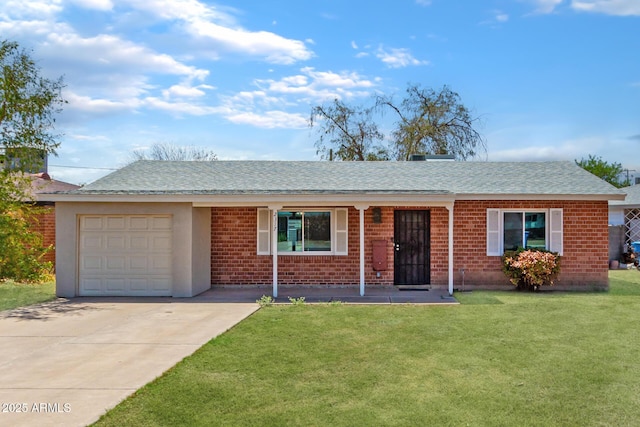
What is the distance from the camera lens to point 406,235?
14508 mm

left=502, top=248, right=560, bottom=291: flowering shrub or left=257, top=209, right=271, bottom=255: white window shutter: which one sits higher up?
left=257, top=209, right=271, bottom=255: white window shutter

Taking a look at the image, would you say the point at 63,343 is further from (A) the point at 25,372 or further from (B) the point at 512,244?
(B) the point at 512,244

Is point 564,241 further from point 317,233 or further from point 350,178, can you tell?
point 317,233

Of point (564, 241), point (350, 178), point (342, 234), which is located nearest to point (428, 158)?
point (350, 178)

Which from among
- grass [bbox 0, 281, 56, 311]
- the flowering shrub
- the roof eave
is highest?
the roof eave

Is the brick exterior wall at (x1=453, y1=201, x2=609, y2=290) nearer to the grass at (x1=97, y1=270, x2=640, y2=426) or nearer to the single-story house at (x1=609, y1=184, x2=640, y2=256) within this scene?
the grass at (x1=97, y1=270, x2=640, y2=426)

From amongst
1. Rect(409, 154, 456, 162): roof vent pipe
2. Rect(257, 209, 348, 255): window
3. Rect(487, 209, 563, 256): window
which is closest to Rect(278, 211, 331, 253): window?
Rect(257, 209, 348, 255): window

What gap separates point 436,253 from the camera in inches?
561

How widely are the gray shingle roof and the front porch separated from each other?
8.36 feet

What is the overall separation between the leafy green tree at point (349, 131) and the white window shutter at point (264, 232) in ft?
68.5

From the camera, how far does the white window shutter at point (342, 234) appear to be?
14445 millimetres

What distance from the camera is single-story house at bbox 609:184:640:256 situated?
69.3 feet

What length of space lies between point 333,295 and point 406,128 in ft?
74.3

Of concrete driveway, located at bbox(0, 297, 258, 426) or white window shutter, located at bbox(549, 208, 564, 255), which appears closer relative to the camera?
concrete driveway, located at bbox(0, 297, 258, 426)
